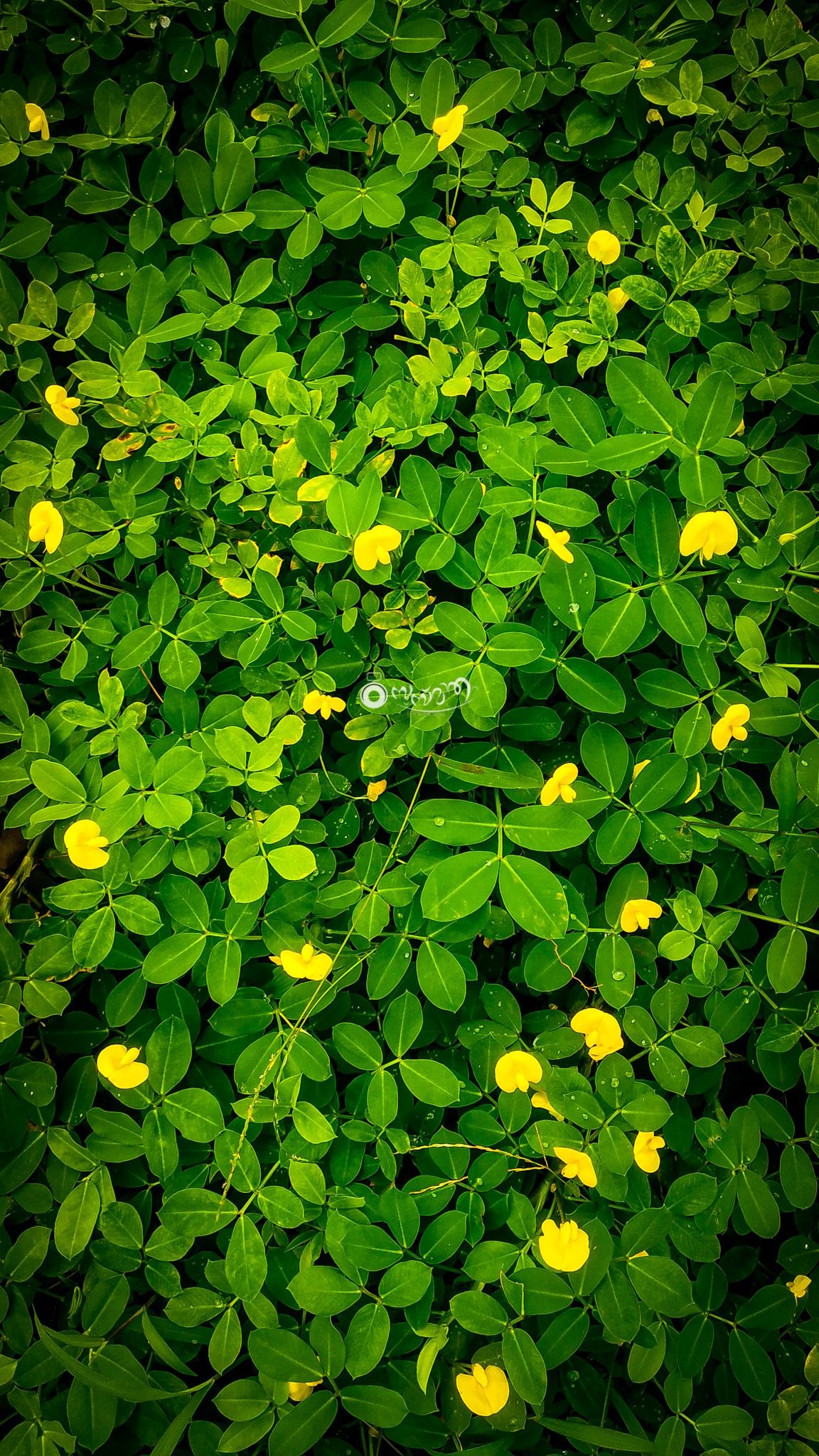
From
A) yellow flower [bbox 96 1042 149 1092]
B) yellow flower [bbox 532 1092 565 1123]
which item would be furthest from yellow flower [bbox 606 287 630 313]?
yellow flower [bbox 96 1042 149 1092]

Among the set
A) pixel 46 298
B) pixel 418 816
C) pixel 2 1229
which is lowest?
pixel 2 1229

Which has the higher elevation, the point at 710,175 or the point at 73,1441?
the point at 710,175

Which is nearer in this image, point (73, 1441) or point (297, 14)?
point (73, 1441)

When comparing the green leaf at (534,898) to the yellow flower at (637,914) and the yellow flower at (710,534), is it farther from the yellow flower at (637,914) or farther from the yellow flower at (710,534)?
the yellow flower at (710,534)

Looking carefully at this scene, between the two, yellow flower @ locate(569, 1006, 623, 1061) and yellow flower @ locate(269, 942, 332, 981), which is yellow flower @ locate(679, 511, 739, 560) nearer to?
yellow flower @ locate(569, 1006, 623, 1061)

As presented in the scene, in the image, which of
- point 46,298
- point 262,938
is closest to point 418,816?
point 262,938

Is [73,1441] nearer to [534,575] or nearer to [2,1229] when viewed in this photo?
[2,1229]
